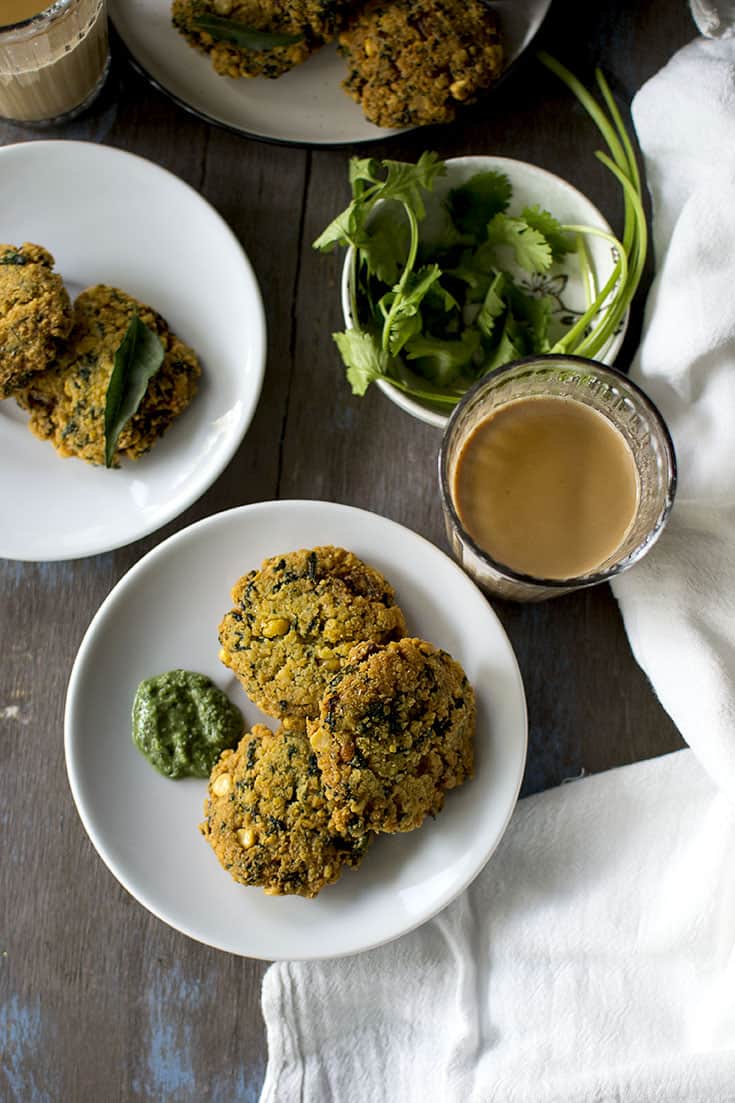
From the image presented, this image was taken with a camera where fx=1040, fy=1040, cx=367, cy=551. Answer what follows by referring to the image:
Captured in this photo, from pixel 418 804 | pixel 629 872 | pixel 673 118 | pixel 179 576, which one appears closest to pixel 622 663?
pixel 629 872

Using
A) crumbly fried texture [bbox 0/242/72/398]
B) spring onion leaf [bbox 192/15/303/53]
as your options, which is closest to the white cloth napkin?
spring onion leaf [bbox 192/15/303/53]

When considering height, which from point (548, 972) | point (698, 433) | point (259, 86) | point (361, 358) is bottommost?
point (548, 972)

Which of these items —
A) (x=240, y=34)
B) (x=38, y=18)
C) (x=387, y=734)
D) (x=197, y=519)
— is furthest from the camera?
(x=197, y=519)

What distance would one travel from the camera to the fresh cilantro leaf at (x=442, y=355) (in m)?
1.60

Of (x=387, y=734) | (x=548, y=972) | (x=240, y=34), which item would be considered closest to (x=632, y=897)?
(x=548, y=972)

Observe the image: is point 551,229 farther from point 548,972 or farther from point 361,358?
point 548,972

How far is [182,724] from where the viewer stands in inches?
61.7

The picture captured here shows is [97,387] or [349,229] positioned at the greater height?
[349,229]

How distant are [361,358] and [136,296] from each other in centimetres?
40

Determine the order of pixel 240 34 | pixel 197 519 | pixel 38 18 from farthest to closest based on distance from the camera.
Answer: pixel 197 519 → pixel 240 34 → pixel 38 18

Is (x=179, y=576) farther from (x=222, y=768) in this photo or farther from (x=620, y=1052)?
(x=620, y=1052)

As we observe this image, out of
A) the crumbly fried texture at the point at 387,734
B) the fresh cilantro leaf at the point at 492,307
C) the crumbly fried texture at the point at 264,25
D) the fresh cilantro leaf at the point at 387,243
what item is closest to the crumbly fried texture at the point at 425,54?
the crumbly fried texture at the point at 264,25

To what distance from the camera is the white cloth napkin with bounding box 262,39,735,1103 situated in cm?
160

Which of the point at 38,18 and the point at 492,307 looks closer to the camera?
the point at 38,18
